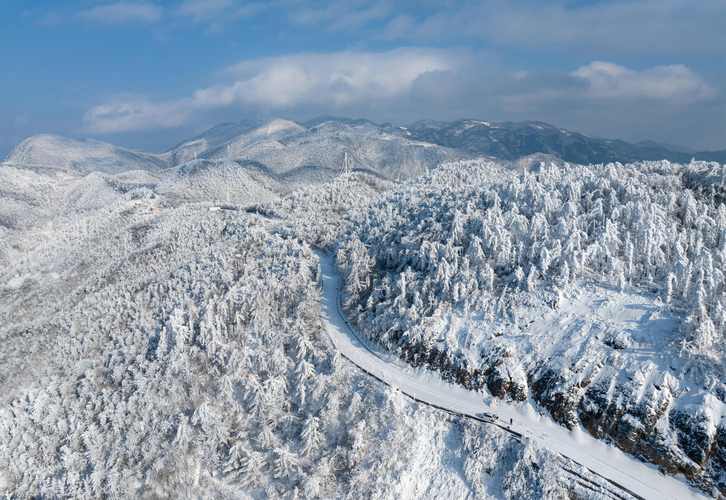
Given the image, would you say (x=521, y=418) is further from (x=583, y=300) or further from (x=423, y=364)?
(x=583, y=300)

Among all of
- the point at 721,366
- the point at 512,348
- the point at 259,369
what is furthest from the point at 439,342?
the point at 721,366

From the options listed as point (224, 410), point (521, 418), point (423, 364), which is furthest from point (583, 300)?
point (224, 410)

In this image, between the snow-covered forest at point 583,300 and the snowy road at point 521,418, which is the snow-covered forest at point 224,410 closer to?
the snowy road at point 521,418

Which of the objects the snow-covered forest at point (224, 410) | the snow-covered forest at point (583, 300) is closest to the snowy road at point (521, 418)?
the snow-covered forest at point (583, 300)

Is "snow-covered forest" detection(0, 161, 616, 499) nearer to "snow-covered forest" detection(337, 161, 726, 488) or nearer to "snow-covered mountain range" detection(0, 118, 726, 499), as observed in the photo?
"snow-covered mountain range" detection(0, 118, 726, 499)

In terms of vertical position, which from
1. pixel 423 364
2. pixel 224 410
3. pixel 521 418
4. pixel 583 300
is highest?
pixel 583 300

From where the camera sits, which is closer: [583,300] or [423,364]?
[583,300]

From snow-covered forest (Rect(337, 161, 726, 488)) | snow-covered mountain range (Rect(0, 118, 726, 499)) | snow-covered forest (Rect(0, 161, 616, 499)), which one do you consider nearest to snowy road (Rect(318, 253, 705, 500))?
snow-covered mountain range (Rect(0, 118, 726, 499))

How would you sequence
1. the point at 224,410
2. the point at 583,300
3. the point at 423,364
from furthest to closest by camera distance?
1. the point at 423,364
2. the point at 583,300
3. the point at 224,410
